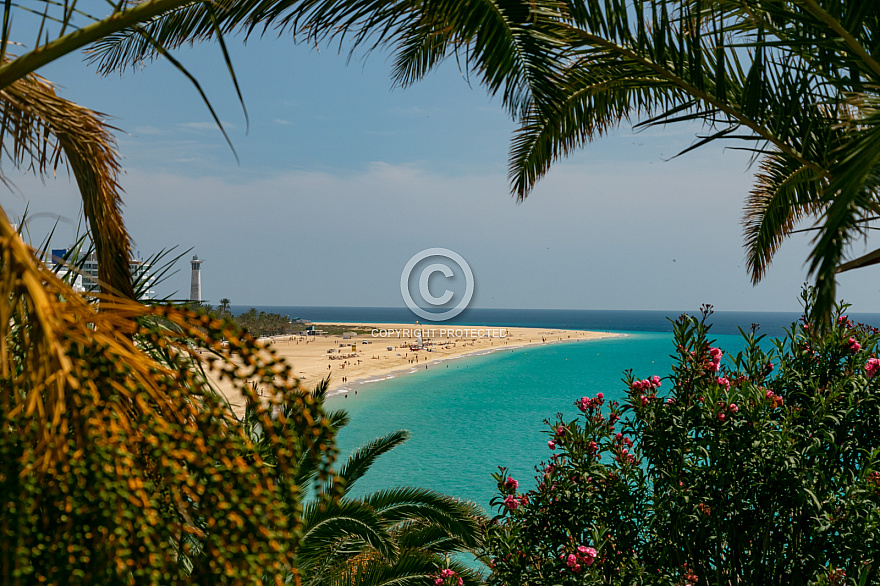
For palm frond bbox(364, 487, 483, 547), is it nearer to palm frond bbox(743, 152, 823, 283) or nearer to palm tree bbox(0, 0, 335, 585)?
palm frond bbox(743, 152, 823, 283)

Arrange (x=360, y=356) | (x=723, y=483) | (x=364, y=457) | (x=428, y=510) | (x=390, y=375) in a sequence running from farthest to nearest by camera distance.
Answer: (x=360, y=356), (x=390, y=375), (x=428, y=510), (x=364, y=457), (x=723, y=483)

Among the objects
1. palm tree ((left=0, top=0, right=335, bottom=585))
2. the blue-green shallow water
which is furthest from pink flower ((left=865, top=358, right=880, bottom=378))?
the blue-green shallow water

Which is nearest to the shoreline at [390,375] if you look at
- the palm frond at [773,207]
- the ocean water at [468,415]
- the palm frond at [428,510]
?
the ocean water at [468,415]

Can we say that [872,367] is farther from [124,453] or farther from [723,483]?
[124,453]

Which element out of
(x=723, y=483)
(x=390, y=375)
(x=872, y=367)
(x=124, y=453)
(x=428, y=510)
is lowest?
(x=390, y=375)

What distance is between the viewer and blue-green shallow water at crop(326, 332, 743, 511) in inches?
1063

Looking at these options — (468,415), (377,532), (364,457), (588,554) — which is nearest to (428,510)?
(364,457)

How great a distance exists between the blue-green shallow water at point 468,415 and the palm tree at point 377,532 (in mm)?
6980

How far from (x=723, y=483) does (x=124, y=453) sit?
4283 mm

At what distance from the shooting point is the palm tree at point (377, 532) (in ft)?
21.3

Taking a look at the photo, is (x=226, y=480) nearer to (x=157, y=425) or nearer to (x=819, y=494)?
A: (x=157, y=425)

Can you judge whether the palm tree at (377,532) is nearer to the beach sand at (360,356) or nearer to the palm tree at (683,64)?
the palm tree at (683,64)

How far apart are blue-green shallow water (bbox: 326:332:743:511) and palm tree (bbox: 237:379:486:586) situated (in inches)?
275

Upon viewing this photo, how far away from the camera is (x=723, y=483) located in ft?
14.5
